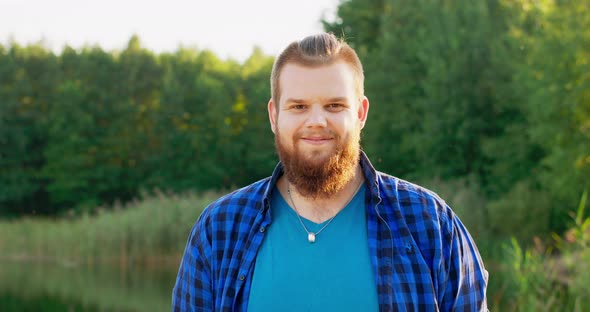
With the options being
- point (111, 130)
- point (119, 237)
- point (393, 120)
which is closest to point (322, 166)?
point (119, 237)

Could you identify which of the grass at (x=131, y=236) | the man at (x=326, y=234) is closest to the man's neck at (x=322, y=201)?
the man at (x=326, y=234)

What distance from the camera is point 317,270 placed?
2205mm

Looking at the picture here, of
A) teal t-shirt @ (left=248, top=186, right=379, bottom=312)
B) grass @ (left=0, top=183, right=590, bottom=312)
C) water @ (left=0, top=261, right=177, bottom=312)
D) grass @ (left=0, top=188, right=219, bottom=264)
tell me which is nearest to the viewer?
teal t-shirt @ (left=248, top=186, right=379, bottom=312)

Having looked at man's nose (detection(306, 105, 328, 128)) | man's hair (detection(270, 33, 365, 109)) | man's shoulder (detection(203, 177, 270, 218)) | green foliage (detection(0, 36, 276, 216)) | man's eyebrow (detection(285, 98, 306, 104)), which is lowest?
green foliage (detection(0, 36, 276, 216))

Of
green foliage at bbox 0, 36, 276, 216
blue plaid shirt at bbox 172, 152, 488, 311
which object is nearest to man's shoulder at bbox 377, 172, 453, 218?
blue plaid shirt at bbox 172, 152, 488, 311

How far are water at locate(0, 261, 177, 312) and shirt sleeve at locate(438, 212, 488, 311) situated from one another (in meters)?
8.32

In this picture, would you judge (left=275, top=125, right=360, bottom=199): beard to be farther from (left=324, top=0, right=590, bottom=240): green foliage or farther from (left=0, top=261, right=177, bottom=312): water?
(left=324, top=0, right=590, bottom=240): green foliage

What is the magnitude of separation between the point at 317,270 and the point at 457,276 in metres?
0.43

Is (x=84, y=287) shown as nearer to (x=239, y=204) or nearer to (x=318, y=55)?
(x=239, y=204)

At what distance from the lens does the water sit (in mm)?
10797

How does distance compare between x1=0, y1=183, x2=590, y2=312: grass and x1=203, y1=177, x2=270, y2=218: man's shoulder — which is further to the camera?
x1=0, y1=183, x2=590, y2=312: grass

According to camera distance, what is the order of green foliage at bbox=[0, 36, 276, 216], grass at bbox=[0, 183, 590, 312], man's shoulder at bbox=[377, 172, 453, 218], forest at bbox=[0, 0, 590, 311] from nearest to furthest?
man's shoulder at bbox=[377, 172, 453, 218] → grass at bbox=[0, 183, 590, 312] → forest at bbox=[0, 0, 590, 311] → green foliage at bbox=[0, 36, 276, 216]

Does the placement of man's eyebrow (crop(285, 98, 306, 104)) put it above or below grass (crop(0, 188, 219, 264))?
above

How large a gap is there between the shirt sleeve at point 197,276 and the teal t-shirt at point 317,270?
0.58ft
